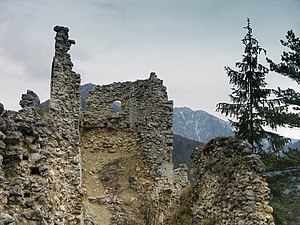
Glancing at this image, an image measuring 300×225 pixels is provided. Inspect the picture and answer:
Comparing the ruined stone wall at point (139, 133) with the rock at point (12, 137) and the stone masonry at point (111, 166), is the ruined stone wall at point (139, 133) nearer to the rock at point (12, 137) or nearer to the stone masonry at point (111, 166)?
the stone masonry at point (111, 166)

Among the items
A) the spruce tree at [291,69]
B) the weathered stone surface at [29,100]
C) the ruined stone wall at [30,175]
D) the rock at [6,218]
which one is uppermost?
the spruce tree at [291,69]

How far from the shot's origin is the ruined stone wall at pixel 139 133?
2042 centimetres

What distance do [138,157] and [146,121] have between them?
1.68m

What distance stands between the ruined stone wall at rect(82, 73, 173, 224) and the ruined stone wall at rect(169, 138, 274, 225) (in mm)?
5854

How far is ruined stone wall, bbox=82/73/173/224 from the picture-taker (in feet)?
67.0

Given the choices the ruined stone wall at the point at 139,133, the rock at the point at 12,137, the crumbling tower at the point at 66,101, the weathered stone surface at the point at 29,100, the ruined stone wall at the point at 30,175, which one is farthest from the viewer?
the ruined stone wall at the point at 139,133

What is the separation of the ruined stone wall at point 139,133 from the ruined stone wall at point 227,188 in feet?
19.2

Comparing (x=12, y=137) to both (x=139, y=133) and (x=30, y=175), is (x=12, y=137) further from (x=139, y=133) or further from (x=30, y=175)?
(x=139, y=133)

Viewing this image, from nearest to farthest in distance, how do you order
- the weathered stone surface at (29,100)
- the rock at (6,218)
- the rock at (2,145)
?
the rock at (6,218) < the rock at (2,145) < the weathered stone surface at (29,100)

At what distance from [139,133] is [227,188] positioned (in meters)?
10.5

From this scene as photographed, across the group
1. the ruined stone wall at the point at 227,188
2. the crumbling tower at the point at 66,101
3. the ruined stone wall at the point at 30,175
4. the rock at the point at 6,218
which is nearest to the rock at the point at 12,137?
the ruined stone wall at the point at 30,175

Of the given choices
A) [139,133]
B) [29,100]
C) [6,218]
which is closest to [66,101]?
[29,100]

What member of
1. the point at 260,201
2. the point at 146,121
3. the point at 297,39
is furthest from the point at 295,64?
the point at 260,201

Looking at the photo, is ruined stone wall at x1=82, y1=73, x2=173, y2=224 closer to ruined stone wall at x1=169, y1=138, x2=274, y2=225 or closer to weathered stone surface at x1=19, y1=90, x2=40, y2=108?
ruined stone wall at x1=169, y1=138, x2=274, y2=225
